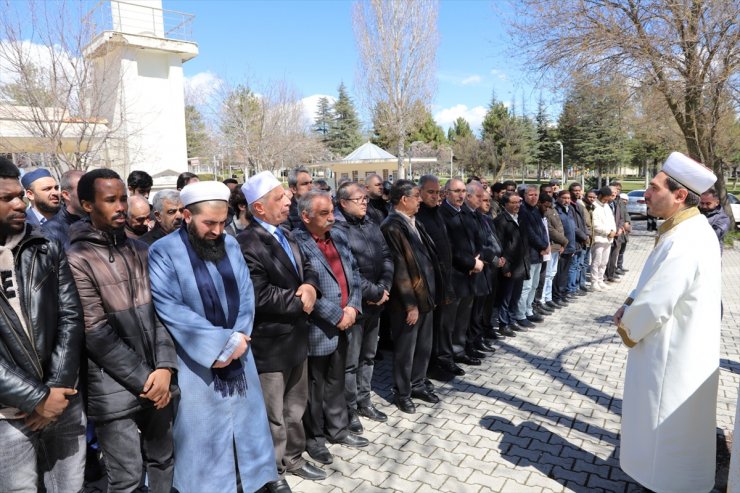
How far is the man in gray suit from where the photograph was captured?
3.79m

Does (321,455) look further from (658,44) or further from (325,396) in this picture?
(658,44)

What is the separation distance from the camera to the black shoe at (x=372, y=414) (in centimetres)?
459

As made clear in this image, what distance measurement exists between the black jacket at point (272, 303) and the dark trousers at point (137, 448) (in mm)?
713

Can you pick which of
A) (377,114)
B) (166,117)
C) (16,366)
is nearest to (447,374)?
(16,366)

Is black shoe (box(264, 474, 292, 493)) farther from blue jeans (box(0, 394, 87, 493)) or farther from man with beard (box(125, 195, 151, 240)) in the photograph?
man with beard (box(125, 195, 151, 240))

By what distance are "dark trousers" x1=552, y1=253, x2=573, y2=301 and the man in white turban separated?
607 cm

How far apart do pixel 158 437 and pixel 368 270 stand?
7.15 feet

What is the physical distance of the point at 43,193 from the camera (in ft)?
14.4

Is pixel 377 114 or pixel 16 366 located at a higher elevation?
pixel 377 114

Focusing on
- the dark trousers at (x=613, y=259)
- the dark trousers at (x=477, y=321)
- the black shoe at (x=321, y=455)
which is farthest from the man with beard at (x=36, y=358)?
the dark trousers at (x=613, y=259)

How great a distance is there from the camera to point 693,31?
10375 millimetres

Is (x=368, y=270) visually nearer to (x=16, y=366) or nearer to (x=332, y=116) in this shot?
(x=16, y=366)

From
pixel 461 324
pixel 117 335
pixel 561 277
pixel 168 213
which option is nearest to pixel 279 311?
pixel 117 335

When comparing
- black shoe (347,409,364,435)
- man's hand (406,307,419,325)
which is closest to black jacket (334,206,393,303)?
man's hand (406,307,419,325)
